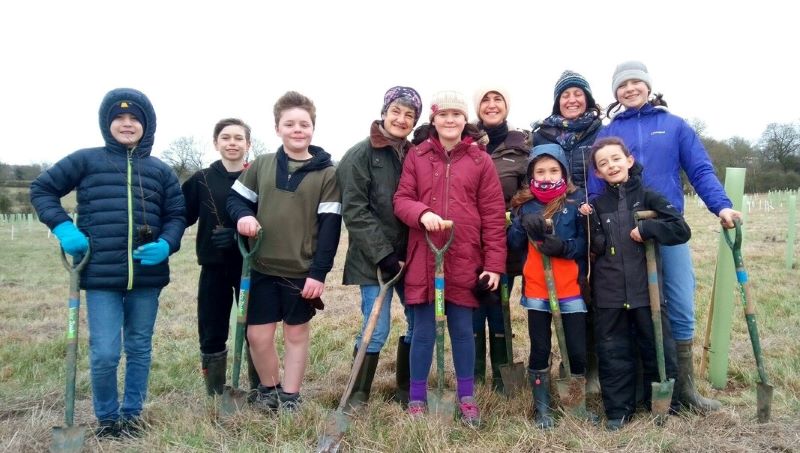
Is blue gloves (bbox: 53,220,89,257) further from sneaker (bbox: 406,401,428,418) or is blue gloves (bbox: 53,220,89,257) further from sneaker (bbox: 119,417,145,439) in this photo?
sneaker (bbox: 406,401,428,418)

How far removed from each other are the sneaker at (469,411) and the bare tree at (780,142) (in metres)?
58.4

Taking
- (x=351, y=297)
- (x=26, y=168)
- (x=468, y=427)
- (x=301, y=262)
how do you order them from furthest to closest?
(x=26, y=168)
(x=351, y=297)
(x=301, y=262)
(x=468, y=427)

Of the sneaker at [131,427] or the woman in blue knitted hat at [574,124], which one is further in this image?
the woman in blue knitted hat at [574,124]

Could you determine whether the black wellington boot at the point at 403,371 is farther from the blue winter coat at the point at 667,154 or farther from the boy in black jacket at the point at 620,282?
the blue winter coat at the point at 667,154

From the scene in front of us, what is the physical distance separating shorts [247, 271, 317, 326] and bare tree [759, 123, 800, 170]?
193 ft

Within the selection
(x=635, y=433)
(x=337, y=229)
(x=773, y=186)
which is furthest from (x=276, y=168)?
(x=773, y=186)

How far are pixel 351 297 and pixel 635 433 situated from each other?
21.0 ft

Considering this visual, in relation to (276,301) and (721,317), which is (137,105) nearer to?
(276,301)

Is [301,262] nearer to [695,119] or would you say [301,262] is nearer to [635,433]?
[635,433]

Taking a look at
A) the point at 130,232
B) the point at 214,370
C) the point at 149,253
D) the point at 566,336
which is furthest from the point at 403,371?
the point at 130,232

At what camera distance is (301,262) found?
12.7ft

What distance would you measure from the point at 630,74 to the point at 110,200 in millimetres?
3771

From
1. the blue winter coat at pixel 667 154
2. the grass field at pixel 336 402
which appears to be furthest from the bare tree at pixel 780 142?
the blue winter coat at pixel 667 154

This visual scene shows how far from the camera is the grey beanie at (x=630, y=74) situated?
4004 mm
